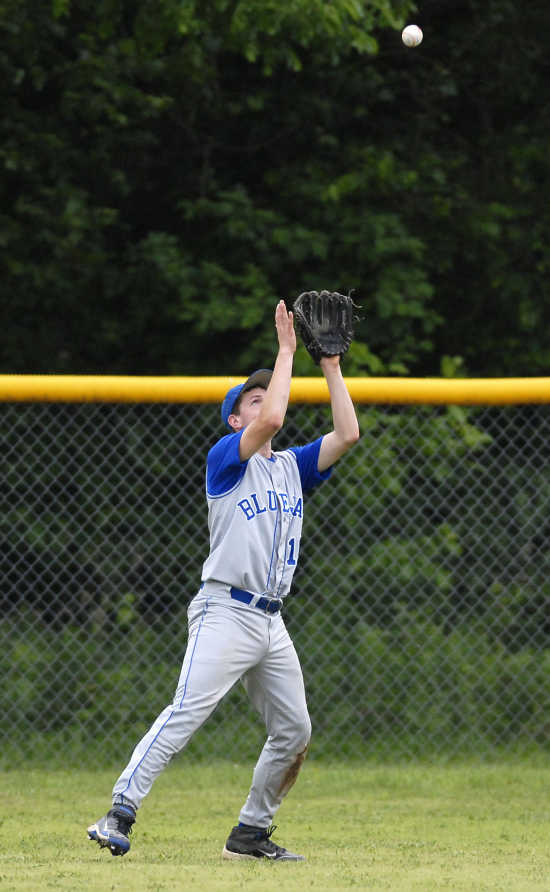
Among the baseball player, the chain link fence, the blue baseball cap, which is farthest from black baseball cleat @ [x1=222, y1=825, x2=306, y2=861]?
the chain link fence

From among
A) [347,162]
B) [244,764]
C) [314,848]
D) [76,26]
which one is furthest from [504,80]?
[314,848]

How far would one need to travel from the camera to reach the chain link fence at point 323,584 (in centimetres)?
739

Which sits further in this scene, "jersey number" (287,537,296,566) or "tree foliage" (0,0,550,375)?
"tree foliage" (0,0,550,375)

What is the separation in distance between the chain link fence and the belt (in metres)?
2.67

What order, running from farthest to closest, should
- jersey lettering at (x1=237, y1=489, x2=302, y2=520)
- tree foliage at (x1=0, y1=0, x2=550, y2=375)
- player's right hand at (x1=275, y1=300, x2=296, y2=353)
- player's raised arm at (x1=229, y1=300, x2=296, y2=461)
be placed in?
tree foliage at (x1=0, y1=0, x2=550, y2=375) → jersey lettering at (x1=237, y1=489, x2=302, y2=520) → player's right hand at (x1=275, y1=300, x2=296, y2=353) → player's raised arm at (x1=229, y1=300, x2=296, y2=461)

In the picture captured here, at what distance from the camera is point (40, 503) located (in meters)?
7.69

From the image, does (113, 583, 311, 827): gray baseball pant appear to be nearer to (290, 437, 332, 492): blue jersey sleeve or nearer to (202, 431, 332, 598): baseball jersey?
(202, 431, 332, 598): baseball jersey

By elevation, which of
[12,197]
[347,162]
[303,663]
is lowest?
[303,663]

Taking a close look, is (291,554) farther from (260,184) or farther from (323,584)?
(260,184)

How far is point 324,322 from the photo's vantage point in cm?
493

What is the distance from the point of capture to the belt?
15.6ft

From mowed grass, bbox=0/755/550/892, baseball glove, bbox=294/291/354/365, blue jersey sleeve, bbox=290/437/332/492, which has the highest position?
baseball glove, bbox=294/291/354/365

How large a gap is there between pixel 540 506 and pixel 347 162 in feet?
10.6

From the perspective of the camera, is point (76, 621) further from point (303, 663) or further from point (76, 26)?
point (76, 26)
